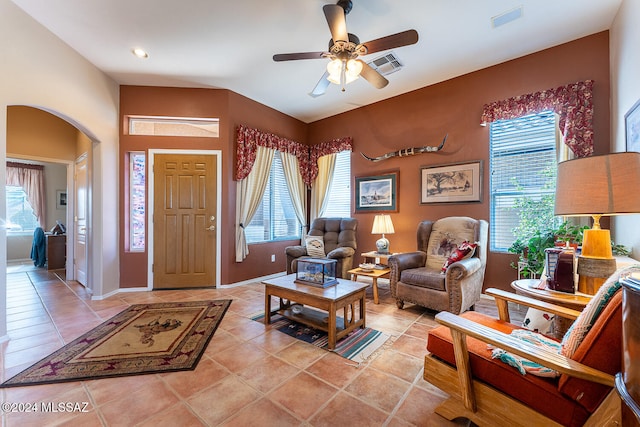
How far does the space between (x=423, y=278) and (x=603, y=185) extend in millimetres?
1686

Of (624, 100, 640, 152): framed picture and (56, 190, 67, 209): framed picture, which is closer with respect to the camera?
(624, 100, 640, 152): framed picture

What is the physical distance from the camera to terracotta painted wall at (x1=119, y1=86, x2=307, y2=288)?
370 cm

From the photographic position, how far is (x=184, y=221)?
12.5ft

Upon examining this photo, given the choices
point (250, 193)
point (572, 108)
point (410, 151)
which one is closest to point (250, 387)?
point (250, 193)

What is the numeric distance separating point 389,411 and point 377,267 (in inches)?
82.4

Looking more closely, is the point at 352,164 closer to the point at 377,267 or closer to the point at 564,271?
the point at 377,267

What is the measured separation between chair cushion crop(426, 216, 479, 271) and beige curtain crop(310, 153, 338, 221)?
2125 millimetres

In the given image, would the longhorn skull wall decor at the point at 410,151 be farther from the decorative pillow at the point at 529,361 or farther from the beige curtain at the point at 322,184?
the decorative pillow at the point at 529,361

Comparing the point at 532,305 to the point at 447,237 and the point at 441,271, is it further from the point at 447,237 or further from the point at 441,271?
the point at 447,237

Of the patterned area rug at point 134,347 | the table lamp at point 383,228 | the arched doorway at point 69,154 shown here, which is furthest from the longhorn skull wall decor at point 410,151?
the arched doorway at point 69,154

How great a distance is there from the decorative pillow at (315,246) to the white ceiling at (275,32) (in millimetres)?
2366

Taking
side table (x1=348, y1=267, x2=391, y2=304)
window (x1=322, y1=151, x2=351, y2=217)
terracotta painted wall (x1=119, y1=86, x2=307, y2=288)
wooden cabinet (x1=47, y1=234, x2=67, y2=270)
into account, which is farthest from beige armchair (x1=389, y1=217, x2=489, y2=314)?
wooden cabinet (x1=47, y1=234, x2=67, y2=270)

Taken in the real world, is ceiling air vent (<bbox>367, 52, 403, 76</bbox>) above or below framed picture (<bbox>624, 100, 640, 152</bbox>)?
above

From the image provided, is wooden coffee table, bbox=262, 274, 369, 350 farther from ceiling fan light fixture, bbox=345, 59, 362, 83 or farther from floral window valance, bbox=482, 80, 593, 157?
floral window valance, bbox=482, 80, 593, 157
